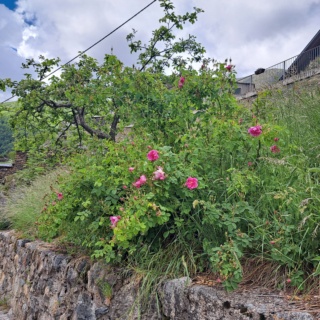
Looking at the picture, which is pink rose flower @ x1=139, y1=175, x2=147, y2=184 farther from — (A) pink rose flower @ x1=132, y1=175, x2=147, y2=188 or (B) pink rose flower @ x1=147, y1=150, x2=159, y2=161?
(B) pink rose flower @ x1=147, y1=150, x2=159, y2=161

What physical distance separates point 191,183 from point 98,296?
1.26 m

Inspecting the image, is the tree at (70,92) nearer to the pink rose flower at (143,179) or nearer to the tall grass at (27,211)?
the tall grass at (27,211)

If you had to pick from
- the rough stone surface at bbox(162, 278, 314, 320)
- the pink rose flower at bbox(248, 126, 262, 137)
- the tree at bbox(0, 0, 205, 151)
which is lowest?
the rough stone surface at bbox(162, 278, 314, 320)

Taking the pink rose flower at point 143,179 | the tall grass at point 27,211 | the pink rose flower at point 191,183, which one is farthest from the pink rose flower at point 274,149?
the tall grass at point 27,211

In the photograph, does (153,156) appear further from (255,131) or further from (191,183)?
(255,131)

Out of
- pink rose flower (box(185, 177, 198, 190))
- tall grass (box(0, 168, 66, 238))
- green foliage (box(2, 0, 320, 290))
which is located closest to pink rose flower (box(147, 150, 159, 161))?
green foliage (box(2, 0, 320, 290))

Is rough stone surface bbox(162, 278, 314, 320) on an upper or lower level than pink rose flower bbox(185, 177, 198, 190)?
lower

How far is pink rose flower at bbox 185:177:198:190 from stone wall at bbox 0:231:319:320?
56 centimetres

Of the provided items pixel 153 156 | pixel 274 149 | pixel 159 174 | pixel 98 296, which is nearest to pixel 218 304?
pixel 159 174

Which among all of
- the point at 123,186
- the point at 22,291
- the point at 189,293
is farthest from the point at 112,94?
the point at 22,291

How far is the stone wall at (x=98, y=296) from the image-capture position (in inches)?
73.9

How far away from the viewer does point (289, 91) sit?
4105 millimetres

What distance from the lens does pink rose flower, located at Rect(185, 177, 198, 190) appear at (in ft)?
7.60

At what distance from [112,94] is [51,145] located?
5030mm
